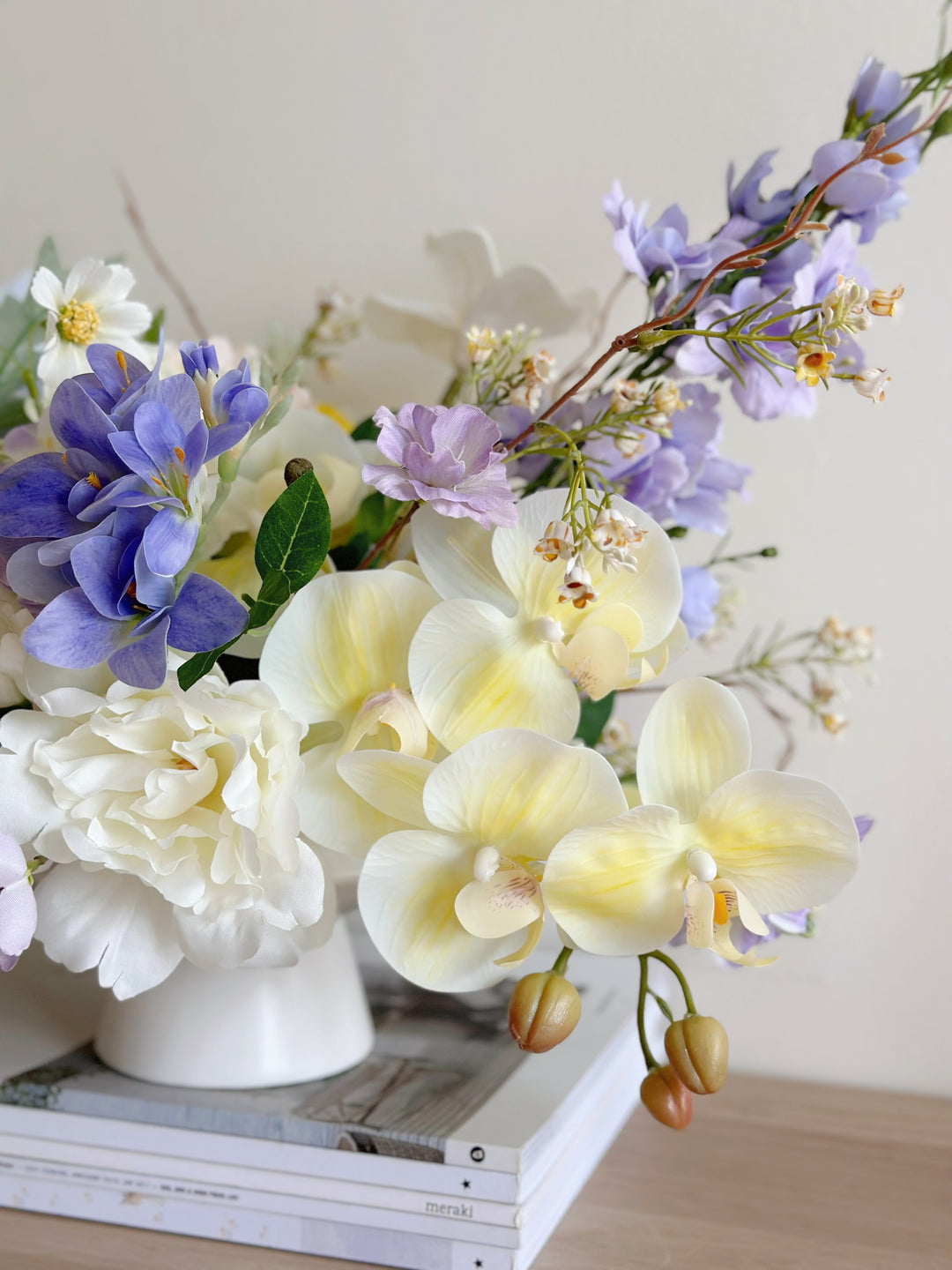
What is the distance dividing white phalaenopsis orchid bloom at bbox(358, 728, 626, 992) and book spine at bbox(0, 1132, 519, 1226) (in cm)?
13

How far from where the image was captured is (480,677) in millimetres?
486

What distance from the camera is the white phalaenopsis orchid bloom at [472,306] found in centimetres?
76

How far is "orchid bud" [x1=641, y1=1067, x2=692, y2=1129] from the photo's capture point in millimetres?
476

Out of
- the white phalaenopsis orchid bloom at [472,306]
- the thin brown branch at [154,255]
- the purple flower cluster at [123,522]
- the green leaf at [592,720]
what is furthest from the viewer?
the thin brown branch at [154,255]

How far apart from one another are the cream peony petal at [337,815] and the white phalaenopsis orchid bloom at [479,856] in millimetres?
26

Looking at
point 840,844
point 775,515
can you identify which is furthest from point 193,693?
point 775,515

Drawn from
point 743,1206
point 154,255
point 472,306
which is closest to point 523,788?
point 743,1206

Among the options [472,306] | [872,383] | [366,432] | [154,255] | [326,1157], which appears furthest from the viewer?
[154,255]

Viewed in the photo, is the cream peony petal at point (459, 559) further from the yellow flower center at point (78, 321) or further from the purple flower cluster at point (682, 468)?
the yellow flower center at point (78, 321)

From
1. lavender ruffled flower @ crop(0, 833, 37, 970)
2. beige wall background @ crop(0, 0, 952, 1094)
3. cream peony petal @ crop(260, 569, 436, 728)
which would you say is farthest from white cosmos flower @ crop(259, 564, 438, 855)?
beige wall background @ crop(0, 0, 952, 1094)

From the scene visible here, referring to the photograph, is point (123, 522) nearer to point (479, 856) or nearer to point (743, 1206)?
point (479, 856)

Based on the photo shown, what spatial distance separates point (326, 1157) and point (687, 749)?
27cm

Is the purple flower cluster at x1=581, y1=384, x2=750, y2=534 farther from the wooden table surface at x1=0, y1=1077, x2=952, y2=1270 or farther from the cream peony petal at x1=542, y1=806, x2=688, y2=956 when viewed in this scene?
the wooden table surface at x1=0, y1=1077, x2=952, y2=1270

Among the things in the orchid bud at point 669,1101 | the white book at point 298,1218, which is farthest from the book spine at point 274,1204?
the orchid bud at point 669,1101
